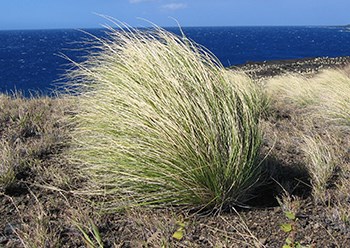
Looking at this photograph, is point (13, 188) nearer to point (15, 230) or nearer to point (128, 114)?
point (15, 230)

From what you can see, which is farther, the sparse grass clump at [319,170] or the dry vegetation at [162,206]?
the sparse grass clump at [319,170]

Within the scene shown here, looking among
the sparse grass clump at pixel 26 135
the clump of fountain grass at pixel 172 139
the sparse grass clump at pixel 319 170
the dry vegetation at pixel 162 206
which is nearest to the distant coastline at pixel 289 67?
the sparse grass clump at pixel 26 135

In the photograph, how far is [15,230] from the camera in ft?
6.51

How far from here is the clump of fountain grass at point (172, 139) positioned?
84.7 inches

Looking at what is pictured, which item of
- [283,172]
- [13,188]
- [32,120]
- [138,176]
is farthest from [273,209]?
[32,120]

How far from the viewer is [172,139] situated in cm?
218

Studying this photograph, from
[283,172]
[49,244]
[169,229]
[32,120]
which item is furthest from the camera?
[32,120]

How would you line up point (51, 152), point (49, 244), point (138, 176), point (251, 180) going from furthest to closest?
1. point (51, 152)
2. point (251, 180)
3. point (138, 176)
4. point (49, 244)

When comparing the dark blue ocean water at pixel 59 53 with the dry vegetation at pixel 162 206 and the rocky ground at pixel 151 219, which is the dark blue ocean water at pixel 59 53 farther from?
the rocky ground at pixel 151 219

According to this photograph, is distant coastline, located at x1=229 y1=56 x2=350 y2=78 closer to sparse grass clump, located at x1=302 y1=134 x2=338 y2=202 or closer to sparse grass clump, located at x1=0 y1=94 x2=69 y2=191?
sparse grass clump, located at x1=0 y1=94 x2=69 y2=191

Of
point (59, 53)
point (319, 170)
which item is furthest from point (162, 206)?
point (59, 53)

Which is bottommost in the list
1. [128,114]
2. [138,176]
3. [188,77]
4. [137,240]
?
[137,240]

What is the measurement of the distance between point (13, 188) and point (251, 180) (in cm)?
157

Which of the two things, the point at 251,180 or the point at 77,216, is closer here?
the point at 77,216
